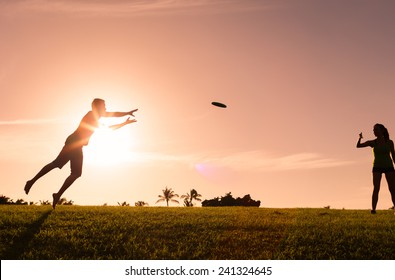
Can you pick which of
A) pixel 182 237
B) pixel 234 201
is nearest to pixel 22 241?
pixel 182 237

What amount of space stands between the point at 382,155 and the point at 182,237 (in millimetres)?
9039

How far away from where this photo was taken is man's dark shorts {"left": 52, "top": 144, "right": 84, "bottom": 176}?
48.0ft

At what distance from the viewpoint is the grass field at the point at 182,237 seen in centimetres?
1130

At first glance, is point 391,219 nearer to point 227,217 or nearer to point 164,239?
point 227,217

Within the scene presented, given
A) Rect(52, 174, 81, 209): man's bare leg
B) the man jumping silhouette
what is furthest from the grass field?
the man jumping silhouette

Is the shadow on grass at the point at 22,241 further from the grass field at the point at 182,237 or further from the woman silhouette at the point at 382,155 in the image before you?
the woman silhouette at the point at 382,155

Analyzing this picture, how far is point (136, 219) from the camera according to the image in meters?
15.1

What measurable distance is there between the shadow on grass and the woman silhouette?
1158cm

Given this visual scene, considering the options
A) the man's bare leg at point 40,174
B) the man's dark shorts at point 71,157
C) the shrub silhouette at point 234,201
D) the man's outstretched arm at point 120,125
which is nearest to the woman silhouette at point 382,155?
the man's outstretched arm at point 120,125

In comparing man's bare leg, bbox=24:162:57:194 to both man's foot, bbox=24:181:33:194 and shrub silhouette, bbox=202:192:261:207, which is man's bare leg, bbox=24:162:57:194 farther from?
shrub silhouette, bbox=202:192:261:207

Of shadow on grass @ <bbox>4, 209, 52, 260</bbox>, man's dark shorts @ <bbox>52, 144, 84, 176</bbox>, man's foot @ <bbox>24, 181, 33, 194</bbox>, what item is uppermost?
man's dark shorts @ <bbox>52, 144, 84, 176</bbox>

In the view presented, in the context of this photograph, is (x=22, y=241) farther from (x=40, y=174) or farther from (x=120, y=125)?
(x=120, y=125)
